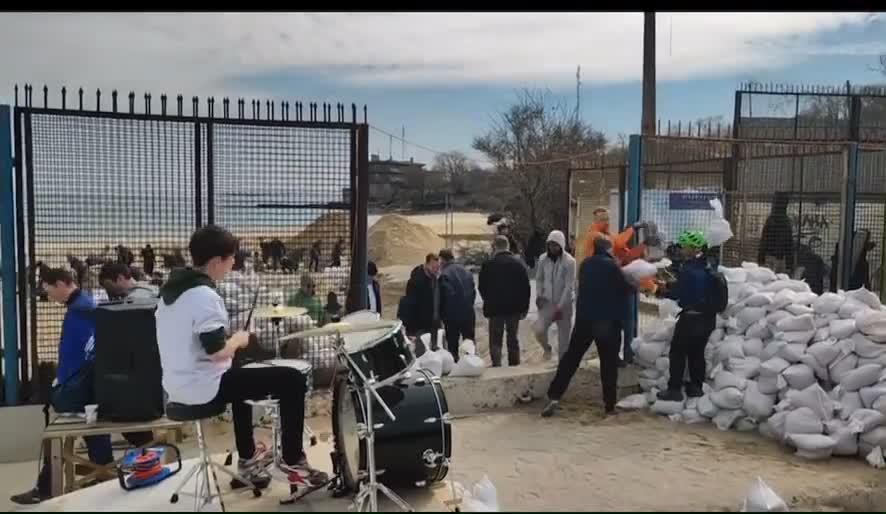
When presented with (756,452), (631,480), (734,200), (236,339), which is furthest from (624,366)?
(236,339)

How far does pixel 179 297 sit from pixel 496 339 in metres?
5.08

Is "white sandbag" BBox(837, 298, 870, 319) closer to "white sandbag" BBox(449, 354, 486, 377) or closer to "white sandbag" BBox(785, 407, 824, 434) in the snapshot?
"white sandbag" BBox(785, 407, 824, 434)

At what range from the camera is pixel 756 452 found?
20.0ft

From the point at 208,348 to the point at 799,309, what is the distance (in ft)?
17.4

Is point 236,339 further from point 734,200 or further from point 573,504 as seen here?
point 734,200

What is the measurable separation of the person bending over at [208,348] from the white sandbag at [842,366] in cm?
455

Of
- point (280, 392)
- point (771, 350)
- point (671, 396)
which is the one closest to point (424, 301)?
point (671, 396)

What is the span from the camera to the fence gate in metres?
6.87

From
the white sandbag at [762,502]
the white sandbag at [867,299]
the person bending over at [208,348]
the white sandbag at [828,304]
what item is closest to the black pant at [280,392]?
the person bending over at [208,348]

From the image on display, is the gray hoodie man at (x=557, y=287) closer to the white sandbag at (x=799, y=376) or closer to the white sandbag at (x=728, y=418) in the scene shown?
the white sandbag at (x=728, y=418)

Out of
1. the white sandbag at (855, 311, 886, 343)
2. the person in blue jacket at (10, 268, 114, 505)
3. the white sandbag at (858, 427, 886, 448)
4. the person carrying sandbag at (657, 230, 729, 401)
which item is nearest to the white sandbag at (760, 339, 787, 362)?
the person carrying sandbag at (657, 230, 729, 401)

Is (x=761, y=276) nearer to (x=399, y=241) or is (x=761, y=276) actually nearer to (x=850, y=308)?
(x=850, y=308)

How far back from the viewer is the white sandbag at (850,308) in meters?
6.68

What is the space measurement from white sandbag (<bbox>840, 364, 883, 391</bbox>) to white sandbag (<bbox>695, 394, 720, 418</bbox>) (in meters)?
1.07
